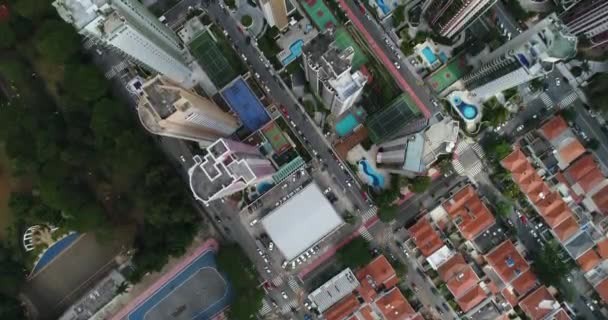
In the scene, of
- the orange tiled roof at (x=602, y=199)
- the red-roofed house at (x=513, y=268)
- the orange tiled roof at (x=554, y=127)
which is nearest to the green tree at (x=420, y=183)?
the red-roofed house at (x=513, y=268)

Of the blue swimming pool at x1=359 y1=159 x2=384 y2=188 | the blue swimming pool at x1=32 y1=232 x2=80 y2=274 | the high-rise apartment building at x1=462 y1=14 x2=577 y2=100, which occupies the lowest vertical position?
the blue swimming pool at x1=359 y1=159 x2=384 y2=188

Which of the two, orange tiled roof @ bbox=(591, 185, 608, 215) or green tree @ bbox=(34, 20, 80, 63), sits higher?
green tree @ bbox=(34, 20, 80, 63)

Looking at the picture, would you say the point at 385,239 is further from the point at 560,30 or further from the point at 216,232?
the point at 560,30

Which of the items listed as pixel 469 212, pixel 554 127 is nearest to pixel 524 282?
pixel 469 212

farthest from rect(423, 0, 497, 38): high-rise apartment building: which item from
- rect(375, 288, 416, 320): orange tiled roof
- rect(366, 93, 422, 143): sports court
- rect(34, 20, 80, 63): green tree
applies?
rect(34, 20, 80, 63): green tree

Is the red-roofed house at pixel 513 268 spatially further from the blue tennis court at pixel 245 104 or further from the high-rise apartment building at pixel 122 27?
the high-rise apartment building at pixel 122 27

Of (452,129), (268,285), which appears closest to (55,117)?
(268,285)

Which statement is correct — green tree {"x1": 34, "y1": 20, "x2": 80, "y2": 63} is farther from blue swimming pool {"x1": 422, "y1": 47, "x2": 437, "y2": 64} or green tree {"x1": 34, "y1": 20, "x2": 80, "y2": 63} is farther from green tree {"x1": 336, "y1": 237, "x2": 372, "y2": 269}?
blue swimming pool {"x1": 422, "y1": 47, "x2": 437, "y2": 64}

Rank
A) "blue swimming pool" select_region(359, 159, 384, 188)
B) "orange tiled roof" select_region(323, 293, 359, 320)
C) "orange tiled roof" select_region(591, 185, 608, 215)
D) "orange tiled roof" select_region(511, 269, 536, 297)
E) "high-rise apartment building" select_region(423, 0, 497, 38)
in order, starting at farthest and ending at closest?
"blue swimming pool" select_region(359, 159, 384, 188) → "orange tiled roof" select_region(323, 293, 359, 320) → "orange tiled roof" select_region(591, 185, 608, 215) → "orange tiled roof" select_region(511, 269, 536, 297) → "high-rise apartment building" select_region(423, 0, 497, 38)
